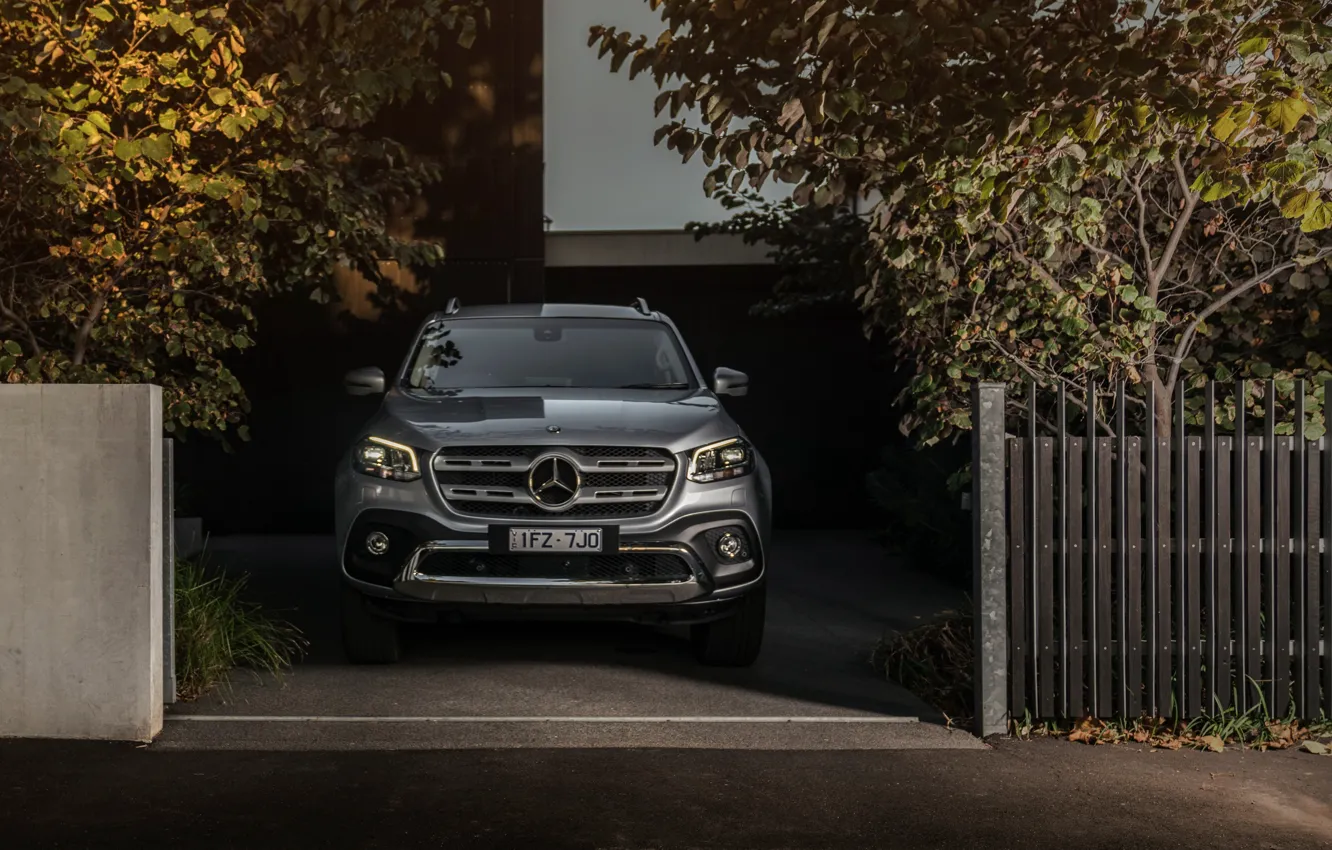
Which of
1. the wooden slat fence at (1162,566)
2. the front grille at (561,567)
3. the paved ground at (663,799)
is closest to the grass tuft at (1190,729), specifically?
the wooden slat fence at (1162,566)

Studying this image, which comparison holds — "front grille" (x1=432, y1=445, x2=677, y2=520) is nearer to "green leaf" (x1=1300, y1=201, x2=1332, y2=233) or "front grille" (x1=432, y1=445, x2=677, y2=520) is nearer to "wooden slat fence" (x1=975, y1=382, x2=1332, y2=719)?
"wooden slat fence" (x1=975, y1=382, x2=1332, y2=719)

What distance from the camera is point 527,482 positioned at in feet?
25.3

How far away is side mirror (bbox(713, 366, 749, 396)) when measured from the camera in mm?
9094

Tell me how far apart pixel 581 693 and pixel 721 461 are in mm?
1320

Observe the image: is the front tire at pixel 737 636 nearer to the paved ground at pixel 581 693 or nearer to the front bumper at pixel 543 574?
the paved ground at pixel 581 693

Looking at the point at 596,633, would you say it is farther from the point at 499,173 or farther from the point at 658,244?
the point at 658,244

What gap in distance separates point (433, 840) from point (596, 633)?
4359 mm

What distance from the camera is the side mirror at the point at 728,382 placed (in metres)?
9.09

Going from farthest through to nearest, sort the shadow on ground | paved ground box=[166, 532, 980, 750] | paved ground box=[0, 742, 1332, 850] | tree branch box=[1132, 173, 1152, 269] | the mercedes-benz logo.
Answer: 1. tree branch box=[1132, 173, 1152, 269]
2. the mercedes-benz logo
3. the shadow on ground
4. paved ground box=[166, 532, 980, 750]
5. paved ground box=[0, 742, 1332, 850]

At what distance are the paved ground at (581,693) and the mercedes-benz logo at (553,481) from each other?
0.94 meters

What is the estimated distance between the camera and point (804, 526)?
52.2 feet

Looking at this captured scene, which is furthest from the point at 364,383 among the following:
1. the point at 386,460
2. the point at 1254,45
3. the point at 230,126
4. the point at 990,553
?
the point at 1254,45

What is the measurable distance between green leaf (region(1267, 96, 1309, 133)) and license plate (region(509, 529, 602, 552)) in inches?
136

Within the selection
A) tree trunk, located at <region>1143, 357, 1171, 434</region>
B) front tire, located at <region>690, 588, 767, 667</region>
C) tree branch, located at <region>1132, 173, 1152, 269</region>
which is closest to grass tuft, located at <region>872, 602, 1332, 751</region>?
front tire, located at <region>690, 588, 767, 667</region>
